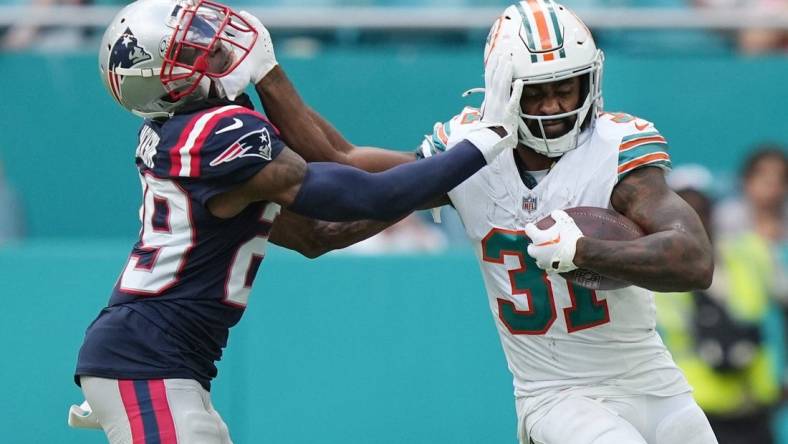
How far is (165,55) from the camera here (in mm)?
3971

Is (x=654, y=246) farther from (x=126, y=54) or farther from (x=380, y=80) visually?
(x=380, y=80)

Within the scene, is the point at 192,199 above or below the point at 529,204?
above

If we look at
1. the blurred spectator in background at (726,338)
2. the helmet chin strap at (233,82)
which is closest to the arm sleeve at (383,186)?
the helmet chin strap at (233,82)

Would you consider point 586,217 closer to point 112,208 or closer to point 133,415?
point 133,415

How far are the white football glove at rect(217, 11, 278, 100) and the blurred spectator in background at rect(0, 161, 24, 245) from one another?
9.44 ft

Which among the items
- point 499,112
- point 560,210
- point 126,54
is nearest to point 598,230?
point 560,210

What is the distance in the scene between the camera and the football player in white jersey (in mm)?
4062

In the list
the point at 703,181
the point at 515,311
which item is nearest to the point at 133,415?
the point at 515,311

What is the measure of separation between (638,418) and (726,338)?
6.04 ft

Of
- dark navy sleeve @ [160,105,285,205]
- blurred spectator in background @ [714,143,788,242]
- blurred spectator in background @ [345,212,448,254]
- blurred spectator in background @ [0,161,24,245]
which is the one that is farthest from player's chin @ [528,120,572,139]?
blurred spectator in background @ [0,161,24,245]

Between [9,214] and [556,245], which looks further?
[9,214]

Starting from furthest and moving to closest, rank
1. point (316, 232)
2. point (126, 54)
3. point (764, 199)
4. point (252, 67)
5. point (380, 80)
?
1. point (380, 80)
2. point (764, 199)
3. point (316, 232)
4. point (252, 67)
5. point (126, 54)

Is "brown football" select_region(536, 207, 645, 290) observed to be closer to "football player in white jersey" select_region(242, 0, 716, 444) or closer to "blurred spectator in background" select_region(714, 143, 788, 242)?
"football player in white jersey" select_region(242, 0, 716, 444)

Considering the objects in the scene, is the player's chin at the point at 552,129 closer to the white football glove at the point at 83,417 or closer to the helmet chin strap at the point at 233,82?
the helmet chin strap at the point at 233,82
